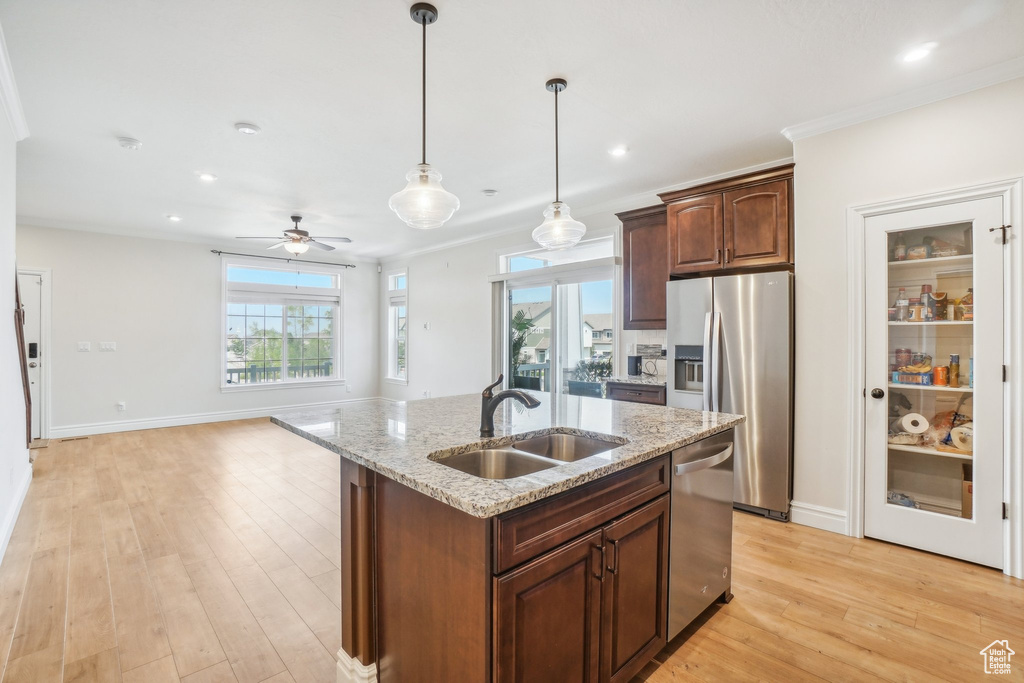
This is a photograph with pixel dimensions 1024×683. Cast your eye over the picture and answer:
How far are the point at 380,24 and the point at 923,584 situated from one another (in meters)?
3.81

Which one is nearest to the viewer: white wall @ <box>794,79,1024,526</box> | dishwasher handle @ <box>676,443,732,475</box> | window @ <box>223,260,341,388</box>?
dishwasher handle @ <box>676,443,732,475</box>

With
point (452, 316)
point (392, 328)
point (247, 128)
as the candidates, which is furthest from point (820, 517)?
point (392, 328)

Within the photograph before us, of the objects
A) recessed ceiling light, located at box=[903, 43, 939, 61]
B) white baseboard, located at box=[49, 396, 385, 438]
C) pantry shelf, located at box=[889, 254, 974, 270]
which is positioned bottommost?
white baseboard, located at box=[49, 396, 385, 438]

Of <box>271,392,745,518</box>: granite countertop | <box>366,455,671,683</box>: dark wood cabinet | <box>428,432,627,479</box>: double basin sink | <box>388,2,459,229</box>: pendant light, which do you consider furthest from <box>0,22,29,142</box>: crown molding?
<box>428,432,627,479</box>: double basin sink

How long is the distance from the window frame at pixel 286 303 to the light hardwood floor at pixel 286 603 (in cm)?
357

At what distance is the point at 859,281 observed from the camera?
9.63 ft

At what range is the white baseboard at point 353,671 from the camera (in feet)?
5.47

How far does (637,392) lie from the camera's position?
157 inches

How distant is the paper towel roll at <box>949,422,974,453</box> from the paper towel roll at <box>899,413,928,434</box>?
13 centimetres

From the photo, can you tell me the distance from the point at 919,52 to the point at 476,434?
283 cm

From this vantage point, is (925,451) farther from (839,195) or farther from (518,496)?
(518,496)

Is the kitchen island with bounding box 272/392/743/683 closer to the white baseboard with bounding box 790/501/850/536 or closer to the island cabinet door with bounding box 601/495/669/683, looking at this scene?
the island cabinet door with bounding box 601/495/669/683

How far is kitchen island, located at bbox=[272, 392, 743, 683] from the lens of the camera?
1.21 m

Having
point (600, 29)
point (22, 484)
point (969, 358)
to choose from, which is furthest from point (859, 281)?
point (22, 484)
